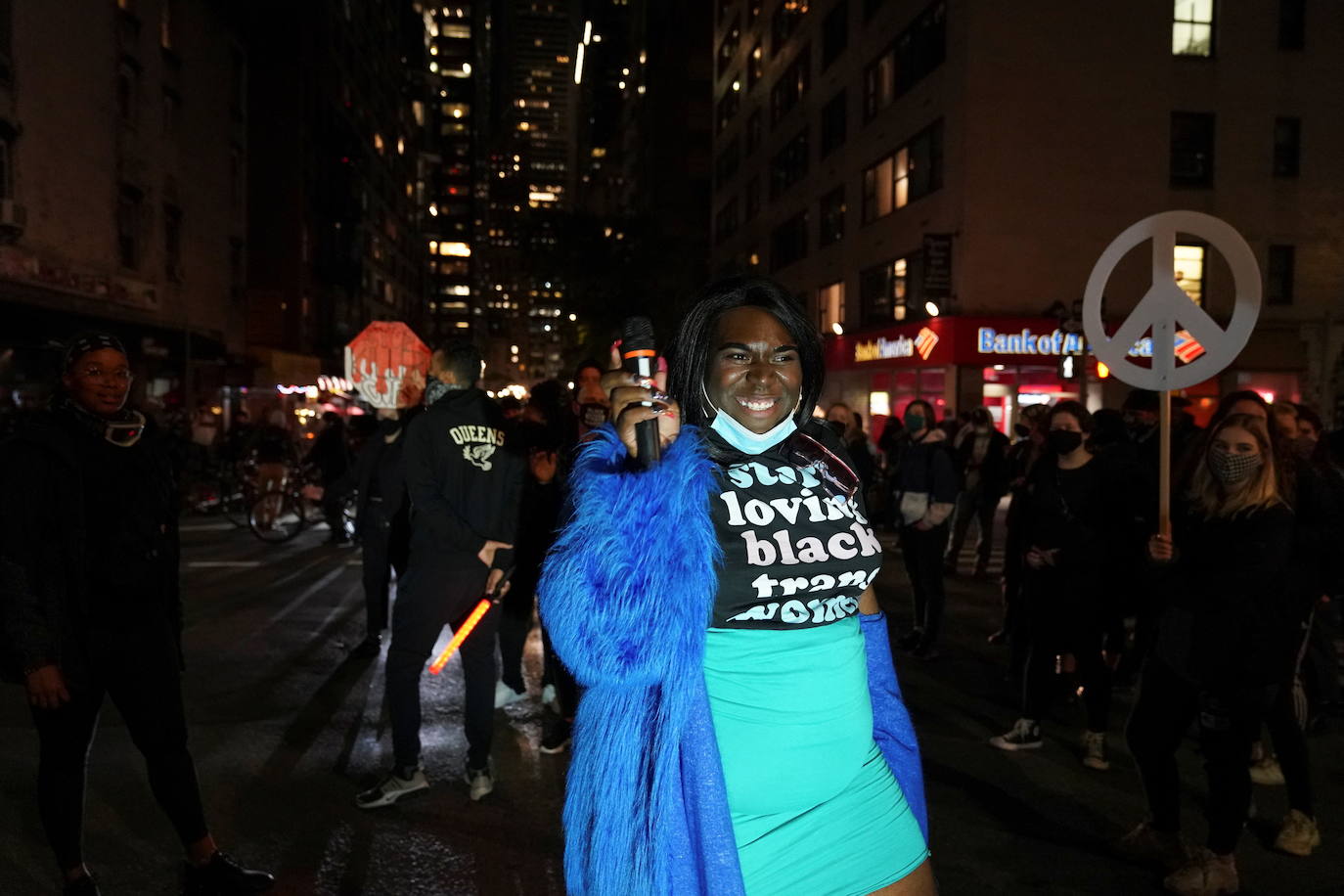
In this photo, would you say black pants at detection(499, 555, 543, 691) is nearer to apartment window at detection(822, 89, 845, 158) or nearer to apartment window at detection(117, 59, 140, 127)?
apartment window at detection(117, 59, 140, 127)

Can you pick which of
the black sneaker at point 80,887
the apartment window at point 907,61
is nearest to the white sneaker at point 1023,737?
Result: the black sneaker at point 80,887

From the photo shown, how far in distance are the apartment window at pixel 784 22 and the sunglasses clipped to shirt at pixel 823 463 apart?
116 feet

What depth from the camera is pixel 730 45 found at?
1873 inches

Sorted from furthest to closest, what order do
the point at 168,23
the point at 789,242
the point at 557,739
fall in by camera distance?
the point at 789,242 < the point at 168,23 < the point at 557,739

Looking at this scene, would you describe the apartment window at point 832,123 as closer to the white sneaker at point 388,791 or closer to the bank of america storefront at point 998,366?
the bank of america storefront at point 998,366

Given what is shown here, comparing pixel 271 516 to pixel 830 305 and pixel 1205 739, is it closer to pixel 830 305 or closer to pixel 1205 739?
pixel 1205 739

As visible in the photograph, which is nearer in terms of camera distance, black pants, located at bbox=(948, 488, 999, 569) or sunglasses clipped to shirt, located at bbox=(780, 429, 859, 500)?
sunglasses clipped to shirt, located at bbox=(780, 429, 859, 500)

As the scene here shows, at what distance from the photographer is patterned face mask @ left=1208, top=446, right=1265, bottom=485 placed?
3.96 m

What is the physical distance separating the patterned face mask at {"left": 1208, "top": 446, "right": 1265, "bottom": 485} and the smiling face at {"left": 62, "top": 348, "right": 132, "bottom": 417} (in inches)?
165

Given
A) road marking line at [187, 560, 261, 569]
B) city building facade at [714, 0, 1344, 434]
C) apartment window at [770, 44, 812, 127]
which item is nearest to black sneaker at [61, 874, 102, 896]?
road marking line at [187, 560, 261, 569]

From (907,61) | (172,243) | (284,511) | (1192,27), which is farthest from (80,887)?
(1192,27)

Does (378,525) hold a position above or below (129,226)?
below

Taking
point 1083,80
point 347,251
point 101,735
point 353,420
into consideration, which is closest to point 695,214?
point 347,251

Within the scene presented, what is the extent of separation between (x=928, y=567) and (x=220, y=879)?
5.41m
